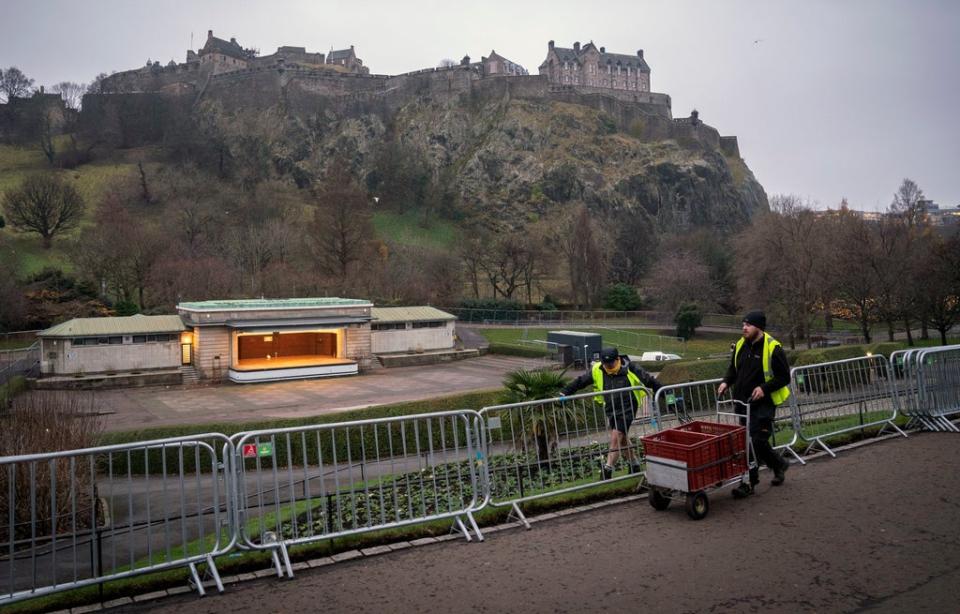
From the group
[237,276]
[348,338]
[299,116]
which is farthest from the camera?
[299,116]

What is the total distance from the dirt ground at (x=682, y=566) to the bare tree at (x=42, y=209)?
66.3 meters

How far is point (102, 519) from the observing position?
40.5 ft

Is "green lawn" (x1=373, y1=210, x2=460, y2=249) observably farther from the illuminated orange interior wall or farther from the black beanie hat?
the black beanie hat

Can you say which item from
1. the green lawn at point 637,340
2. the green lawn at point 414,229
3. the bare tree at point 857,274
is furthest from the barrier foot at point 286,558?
the green lawn at point 414,229

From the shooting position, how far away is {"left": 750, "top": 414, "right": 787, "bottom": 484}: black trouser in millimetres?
7242

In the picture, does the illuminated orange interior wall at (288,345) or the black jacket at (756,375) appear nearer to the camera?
the black jacket at (756,375)

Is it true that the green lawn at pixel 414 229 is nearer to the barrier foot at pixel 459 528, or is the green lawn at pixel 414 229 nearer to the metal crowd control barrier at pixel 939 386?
the metal crowd control barrier at pixel 939 386

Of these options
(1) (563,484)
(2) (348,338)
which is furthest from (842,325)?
(1) (563,484)

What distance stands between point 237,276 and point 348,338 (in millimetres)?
17137

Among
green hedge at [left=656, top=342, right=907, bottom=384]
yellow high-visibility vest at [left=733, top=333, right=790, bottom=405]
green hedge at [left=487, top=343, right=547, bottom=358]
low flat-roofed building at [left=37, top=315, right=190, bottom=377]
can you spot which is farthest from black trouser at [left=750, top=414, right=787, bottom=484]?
low flat-roofed building at [left=37, top=315, right=190, bottom=377]

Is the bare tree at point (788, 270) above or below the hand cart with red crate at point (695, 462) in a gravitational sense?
above

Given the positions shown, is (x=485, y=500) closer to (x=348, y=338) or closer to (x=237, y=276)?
(x=348, y=338)

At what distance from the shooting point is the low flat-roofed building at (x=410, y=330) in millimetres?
38219

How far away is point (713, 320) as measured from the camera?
52906mm
